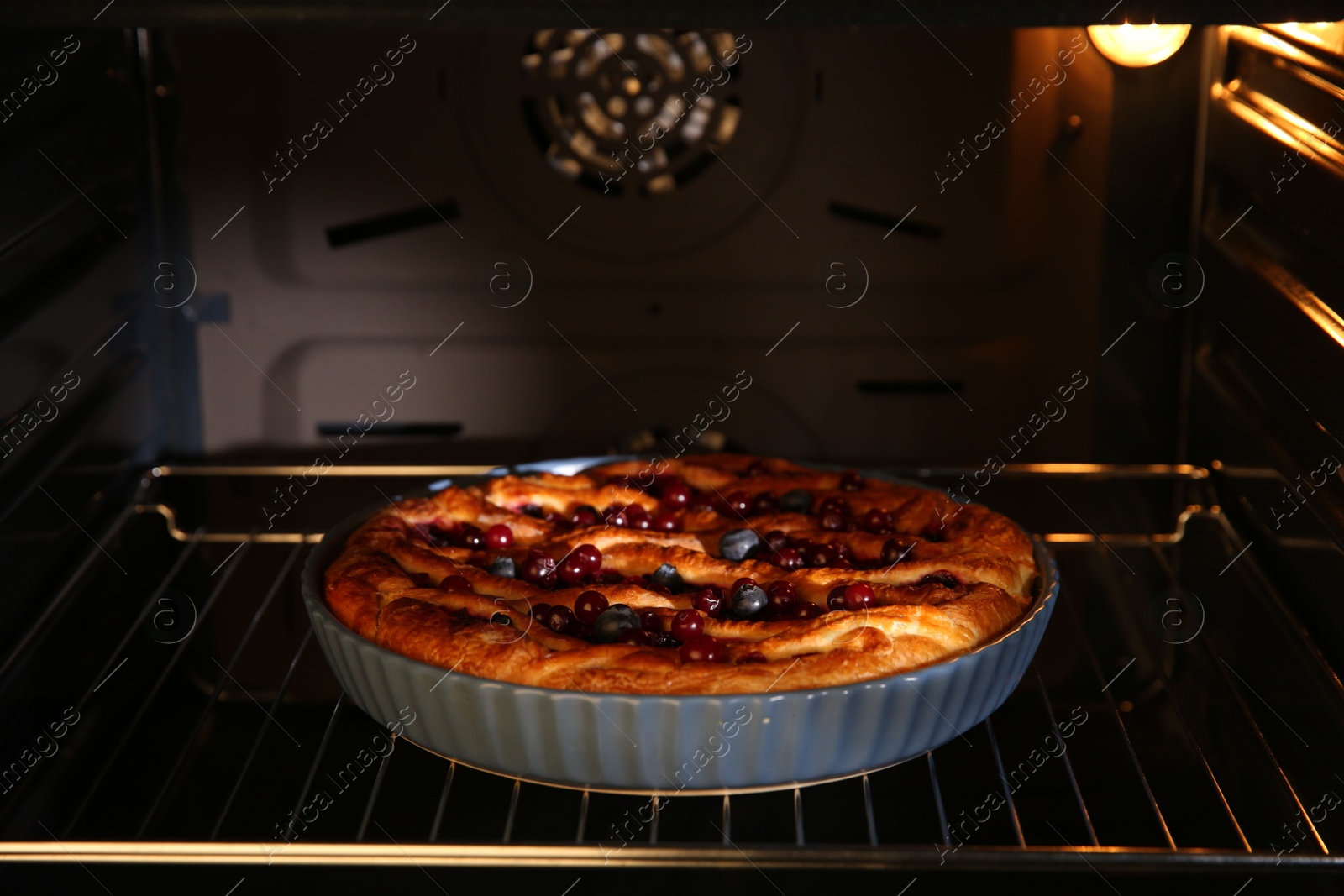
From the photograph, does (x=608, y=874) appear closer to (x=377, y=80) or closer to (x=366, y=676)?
(x=366, y=676)

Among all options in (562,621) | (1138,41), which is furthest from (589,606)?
(1138,41)

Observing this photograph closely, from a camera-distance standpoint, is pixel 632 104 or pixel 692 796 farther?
pixel 632 104

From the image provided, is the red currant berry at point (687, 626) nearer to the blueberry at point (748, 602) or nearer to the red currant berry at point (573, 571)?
the blueberry at point (748, 602)

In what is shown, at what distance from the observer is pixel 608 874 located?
1162 mm

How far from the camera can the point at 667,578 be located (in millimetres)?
1298

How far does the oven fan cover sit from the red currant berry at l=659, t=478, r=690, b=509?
1.04ft

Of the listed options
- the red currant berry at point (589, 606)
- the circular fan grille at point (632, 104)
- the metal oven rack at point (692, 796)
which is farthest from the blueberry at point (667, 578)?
the circular fan grille at point (632, 104)

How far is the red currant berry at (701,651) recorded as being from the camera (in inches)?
43.5

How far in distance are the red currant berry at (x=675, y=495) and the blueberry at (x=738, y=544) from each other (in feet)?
0.41

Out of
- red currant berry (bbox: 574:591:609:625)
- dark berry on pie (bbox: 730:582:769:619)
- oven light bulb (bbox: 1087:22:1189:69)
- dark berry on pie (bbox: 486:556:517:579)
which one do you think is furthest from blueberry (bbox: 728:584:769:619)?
oven light bulb (bbox: 1087:22:1189:69)

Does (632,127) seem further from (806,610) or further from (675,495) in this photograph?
(806,610)

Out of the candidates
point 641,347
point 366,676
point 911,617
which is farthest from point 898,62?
point 366,676

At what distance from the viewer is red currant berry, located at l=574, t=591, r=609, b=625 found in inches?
47.1

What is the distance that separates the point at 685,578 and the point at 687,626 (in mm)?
161
